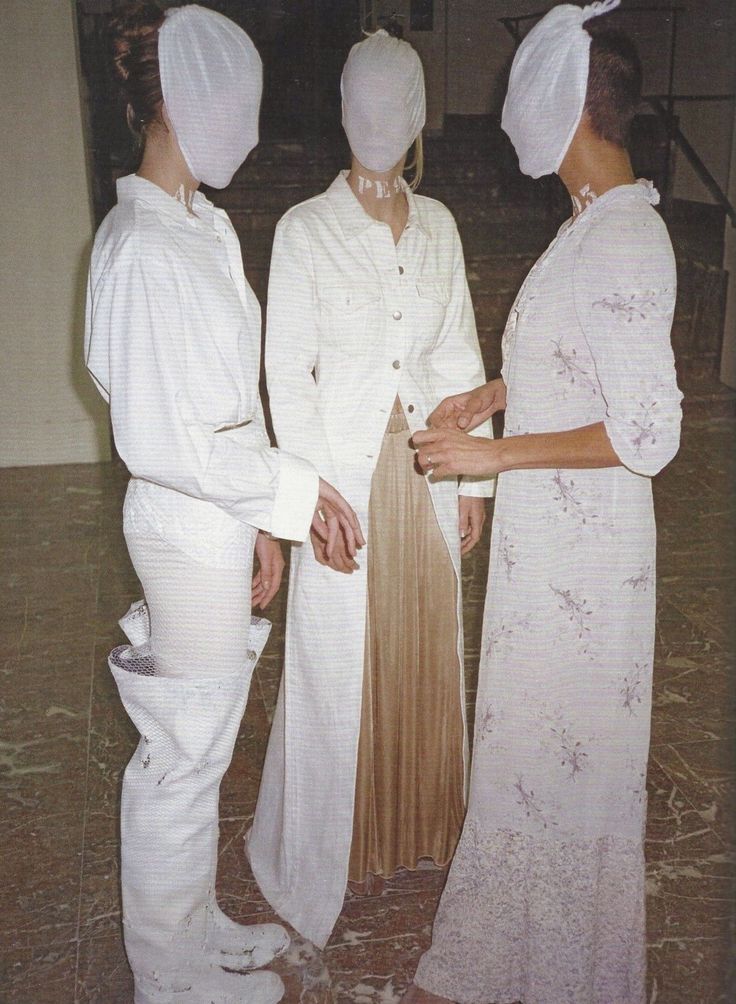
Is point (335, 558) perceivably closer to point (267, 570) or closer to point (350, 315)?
point (267, 570)

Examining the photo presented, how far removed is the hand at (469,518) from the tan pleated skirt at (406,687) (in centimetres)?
14

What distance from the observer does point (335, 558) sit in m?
1.99

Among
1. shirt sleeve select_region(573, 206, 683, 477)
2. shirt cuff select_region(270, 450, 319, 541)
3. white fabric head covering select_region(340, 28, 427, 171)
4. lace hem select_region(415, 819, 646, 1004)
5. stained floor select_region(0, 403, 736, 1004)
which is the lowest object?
stained floor select_region(0, 403, 736, 1004)

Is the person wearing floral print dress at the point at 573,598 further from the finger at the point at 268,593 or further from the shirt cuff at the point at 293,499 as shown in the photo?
the finger at the point at 268,593

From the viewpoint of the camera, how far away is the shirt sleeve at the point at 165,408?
1534 mm

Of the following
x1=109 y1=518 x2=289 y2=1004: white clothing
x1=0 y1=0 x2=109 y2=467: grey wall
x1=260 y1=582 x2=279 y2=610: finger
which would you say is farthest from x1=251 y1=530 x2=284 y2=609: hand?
x1=0 y1=0 x2=109 y2=467: grey wall

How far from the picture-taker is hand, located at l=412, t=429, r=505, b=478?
5.35 ft

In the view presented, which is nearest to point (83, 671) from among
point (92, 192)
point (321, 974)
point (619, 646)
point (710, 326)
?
point (321, 974)

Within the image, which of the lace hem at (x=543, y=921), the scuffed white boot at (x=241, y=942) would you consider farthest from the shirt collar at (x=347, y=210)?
the scuffed white boot at (x=241, y=942)

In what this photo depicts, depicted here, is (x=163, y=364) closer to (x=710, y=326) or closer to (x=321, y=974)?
(x=321, y=974)

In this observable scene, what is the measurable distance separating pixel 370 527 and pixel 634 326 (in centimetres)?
77

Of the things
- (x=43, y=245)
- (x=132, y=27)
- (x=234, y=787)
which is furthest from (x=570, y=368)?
(x=43, y=245)

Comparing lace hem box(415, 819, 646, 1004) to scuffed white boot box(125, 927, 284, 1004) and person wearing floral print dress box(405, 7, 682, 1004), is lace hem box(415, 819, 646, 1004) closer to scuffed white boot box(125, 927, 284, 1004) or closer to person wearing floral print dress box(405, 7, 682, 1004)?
person wearing floral print dress box(405, 7, 682, 1004)

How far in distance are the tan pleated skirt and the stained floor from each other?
11cm
